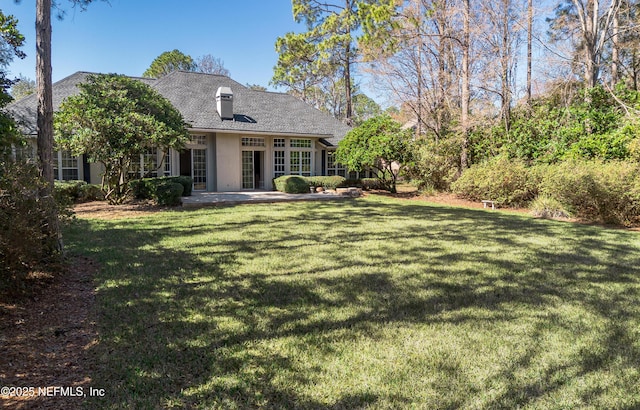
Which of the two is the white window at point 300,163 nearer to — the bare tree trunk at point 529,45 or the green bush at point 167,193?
the green bush at point 167,193

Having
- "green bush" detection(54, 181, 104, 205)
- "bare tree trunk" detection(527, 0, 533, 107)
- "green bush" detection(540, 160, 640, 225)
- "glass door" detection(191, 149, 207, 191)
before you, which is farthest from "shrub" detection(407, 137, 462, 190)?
"green bush" detection(54, 181, 104, 205)

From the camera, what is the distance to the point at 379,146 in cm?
1759

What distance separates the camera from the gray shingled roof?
1781 centimetres

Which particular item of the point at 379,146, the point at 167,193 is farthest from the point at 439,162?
the point at 167,193

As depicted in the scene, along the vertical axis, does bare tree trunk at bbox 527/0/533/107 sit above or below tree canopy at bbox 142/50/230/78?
below

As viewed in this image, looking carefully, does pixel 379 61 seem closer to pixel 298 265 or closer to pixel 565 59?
pixel 565 59

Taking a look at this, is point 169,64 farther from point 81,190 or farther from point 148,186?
point 148,186

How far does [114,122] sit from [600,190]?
14100 millimetres

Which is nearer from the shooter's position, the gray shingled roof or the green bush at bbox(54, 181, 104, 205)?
the green bush at bbox(54, 181, 104, 205)

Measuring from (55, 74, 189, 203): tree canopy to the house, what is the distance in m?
3.32

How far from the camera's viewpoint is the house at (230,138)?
1730cm

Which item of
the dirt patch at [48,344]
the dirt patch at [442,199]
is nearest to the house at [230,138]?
the dirt patch at [442,199]

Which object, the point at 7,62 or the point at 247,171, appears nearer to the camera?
the point at 7,62

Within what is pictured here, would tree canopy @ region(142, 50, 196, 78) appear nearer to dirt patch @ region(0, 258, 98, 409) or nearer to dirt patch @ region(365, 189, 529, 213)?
dirt patch @ region(365, 189, 529, 213)
